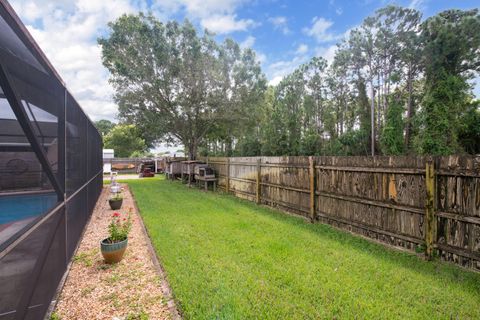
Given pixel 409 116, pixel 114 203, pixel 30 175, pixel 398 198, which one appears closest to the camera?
pixel 30 175

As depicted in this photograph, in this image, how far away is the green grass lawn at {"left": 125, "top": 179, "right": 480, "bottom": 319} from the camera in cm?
244

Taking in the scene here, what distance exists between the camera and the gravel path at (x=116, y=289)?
245 centimetres

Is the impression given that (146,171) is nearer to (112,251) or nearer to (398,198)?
(112,251)

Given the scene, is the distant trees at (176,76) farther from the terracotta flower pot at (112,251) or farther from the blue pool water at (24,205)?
the blue pool water at (24,205)

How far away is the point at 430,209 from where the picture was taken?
3510 millimetres

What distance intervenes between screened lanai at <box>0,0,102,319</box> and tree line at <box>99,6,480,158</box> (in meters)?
11.8

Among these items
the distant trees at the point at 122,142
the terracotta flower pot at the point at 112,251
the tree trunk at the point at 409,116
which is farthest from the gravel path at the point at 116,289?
the distant trees at the point at 122,142

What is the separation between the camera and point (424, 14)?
21812 millimetres

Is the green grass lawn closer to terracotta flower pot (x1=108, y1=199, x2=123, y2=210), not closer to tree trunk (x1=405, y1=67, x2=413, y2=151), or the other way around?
terracotta flower pot (x1=108, y1=199, x2=123, y2=210)

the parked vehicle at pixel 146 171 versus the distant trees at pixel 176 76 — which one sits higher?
the distant trees at pixel 176 76

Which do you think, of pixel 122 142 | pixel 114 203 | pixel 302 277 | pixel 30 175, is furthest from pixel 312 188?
pixel 122 142

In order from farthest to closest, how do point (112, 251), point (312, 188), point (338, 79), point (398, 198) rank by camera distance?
point (338, 79) → point (312, 188) → point (398, 198) → point (112, 251)

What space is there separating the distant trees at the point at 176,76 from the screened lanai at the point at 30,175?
37.8 feet

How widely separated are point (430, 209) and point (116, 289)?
431 centimetres
